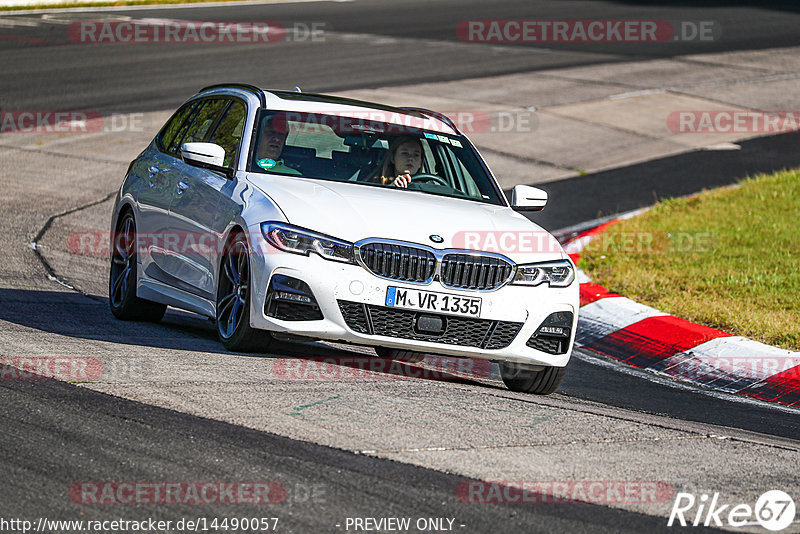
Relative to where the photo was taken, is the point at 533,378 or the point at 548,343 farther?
Result: the point at 533,378

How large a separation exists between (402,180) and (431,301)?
1.47m

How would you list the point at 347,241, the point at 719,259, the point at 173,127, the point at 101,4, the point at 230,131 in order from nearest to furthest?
the point at 347,241, the point at 230,131, the point at 173,127, the point at 719,259, the point at 101,4

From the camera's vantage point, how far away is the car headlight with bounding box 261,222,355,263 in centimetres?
A: 724

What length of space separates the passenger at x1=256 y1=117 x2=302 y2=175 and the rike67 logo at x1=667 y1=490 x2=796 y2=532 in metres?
3.85

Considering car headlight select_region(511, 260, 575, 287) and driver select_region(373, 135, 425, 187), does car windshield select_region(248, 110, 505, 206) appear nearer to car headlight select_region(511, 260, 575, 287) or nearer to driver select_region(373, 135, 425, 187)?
driver select_region(373, 135, 425, 187)

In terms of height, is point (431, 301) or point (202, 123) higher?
point (202, 123)

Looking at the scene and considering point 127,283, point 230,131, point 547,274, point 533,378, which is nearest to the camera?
point 547,274

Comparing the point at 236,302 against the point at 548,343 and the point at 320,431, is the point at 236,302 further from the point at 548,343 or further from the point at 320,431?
the point at 320,431

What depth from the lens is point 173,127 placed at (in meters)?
9.90

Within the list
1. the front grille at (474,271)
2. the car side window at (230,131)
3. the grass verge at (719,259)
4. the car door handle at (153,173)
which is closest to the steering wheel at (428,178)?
the car side window at (230,131)

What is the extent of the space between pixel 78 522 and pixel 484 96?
63.0 feet

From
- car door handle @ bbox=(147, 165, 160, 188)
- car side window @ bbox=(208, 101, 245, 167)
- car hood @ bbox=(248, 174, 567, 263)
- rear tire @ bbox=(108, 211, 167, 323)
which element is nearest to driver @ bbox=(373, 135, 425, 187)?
car hood @ bbox=(248, 174, 567, 263)

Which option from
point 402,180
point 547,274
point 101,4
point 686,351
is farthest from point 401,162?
point 101,4

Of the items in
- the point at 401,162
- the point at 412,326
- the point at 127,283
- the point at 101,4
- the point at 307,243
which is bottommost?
the point at 127,283
